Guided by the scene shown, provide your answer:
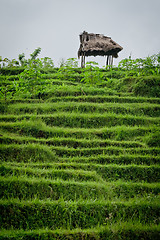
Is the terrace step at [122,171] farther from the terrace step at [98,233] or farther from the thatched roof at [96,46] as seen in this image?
the thatched roof at [96,46]

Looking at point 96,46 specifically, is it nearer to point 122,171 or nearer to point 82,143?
point 82,143

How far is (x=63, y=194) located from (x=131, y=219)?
1415mm

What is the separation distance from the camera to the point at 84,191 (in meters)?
3.91

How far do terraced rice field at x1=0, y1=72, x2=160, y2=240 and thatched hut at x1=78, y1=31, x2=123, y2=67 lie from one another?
9483 millimetres

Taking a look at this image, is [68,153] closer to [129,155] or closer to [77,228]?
[129,155]

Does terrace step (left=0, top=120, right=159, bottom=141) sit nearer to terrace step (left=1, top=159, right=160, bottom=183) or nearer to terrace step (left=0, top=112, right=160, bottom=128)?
terrace step (left=0, top=112, right=160, bottom=128)

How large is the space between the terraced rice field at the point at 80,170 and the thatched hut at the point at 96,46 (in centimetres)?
948

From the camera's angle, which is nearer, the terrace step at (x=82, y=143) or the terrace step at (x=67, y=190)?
the terrace step at (x=67, y=190)

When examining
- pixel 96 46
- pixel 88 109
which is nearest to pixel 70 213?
pixel 88 109

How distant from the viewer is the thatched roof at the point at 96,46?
1625cm

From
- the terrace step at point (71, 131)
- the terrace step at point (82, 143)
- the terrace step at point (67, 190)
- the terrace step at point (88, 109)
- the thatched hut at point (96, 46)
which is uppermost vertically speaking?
the thatched hut at point (96, 46)

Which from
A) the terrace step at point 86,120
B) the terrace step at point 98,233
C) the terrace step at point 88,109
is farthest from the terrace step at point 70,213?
the terrace step at point 88,109

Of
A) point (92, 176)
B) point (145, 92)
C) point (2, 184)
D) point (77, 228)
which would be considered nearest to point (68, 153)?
point (92, 176)

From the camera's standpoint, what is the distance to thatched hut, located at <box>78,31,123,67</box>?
16.3m
